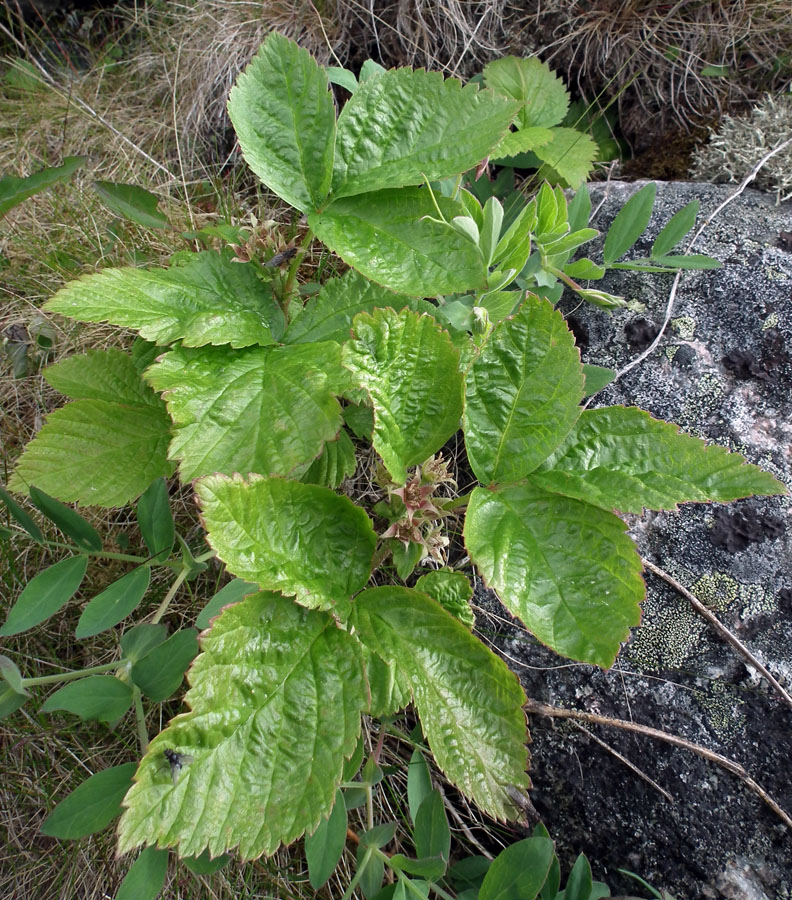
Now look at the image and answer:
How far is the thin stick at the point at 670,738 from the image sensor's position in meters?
1.20

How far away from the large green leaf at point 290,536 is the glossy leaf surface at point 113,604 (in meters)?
0.31

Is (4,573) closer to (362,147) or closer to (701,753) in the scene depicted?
(362,147)

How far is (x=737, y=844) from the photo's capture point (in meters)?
1.19

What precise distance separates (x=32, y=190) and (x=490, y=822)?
1.72 metres

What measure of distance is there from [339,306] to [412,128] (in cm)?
36

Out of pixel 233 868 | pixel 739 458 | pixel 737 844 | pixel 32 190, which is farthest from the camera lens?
pixel 32 190

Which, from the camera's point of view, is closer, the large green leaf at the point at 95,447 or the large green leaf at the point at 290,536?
the large green leaf at the point at 290,536

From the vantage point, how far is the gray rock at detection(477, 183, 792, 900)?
3.99 ft

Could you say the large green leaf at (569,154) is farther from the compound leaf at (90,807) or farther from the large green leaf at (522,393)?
the compound leaf at (90,807)

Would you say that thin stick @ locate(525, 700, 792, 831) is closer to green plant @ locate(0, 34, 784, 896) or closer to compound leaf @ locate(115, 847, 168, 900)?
green plant @ locate(0, 34, 784, 896)

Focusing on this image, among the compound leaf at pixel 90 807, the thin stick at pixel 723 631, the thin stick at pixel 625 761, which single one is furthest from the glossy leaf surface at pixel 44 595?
the thin stick at pixel 723 631

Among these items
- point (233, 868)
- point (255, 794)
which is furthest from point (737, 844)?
point (233, 868)

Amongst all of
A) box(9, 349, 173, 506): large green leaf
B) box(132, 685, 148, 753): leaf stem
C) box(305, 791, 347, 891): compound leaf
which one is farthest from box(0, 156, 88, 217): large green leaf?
box(305, 791, 347, 891): compound leaf

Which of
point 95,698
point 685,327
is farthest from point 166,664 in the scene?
point 685,327
